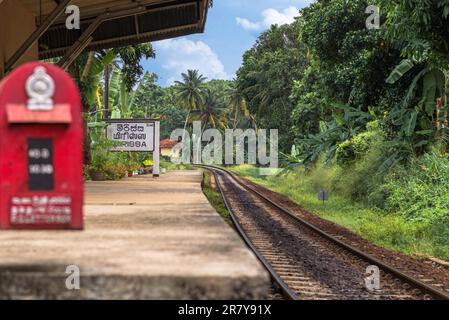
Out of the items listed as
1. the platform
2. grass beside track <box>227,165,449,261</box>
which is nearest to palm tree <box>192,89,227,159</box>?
grass beside track <box>227,165,449,261</box>

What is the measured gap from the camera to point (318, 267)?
9352mm

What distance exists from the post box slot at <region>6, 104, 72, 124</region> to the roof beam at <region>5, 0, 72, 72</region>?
7225 millimetres

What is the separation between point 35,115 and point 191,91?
9048 centimetres

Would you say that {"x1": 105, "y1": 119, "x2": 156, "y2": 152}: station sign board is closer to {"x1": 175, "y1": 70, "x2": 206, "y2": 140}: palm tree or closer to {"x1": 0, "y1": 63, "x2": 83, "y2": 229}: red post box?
{"x1": 0, "y1": 63, "x2": 83, "y2": 229}: red post box

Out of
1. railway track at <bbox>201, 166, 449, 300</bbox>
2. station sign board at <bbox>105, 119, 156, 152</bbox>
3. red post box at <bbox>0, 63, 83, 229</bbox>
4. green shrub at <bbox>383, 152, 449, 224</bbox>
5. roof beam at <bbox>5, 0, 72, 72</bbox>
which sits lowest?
railway track at <bbox>201, 166, 449, 300</bbox>

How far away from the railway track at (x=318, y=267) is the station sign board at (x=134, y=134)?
6.87 metres

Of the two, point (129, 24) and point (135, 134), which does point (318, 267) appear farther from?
point (135, 134)

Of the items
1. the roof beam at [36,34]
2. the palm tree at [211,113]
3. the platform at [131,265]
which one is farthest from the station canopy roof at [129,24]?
the palm tree at [211,113]

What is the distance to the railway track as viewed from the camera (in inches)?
291

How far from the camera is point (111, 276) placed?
278 centimetres

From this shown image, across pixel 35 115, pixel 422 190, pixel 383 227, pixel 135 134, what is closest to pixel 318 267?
pixel 383 227
